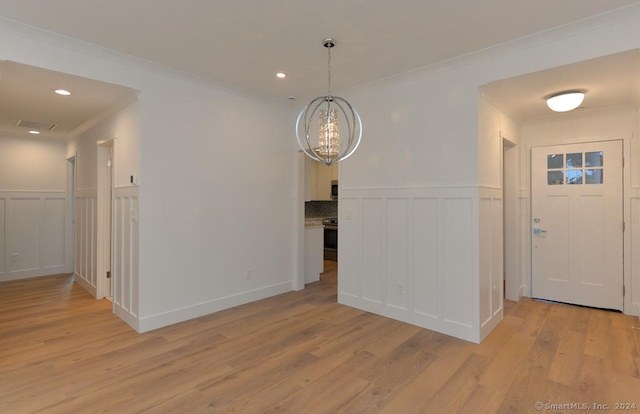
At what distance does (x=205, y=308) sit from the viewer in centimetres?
386

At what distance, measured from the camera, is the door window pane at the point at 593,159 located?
3990mm

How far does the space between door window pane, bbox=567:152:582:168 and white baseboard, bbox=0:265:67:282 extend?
827cm

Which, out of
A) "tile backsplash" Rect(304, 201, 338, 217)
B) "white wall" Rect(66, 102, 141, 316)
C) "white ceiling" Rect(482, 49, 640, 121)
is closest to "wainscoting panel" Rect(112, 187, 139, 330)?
"white wall" Rect(66, 102, 141, 316)

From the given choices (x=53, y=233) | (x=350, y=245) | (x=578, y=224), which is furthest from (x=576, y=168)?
(x=53, y=233)

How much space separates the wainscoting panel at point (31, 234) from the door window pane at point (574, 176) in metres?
8.12

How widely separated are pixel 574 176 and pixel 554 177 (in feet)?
0.68

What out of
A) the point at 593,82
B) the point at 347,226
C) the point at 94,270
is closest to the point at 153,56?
the point at 347,226

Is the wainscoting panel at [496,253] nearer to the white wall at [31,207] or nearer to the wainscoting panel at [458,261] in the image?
the wainscoting panel at [458,261]

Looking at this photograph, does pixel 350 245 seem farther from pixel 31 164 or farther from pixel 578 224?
pixel 31 164

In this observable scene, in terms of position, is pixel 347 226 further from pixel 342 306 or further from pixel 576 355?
pixel 576 355

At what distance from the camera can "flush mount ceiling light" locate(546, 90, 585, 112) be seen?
3.19 m

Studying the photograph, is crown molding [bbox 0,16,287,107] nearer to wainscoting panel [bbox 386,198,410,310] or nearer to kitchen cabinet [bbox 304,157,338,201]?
wainscoting panel [bbox 386,198,410,310]

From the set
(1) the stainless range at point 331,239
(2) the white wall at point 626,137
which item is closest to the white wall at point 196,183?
(1) the stainless range at point 331,239

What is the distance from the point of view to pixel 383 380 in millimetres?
2494
